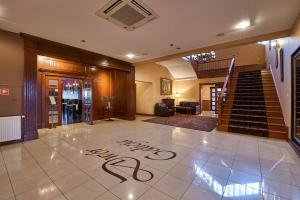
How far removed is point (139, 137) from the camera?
15.5 ft

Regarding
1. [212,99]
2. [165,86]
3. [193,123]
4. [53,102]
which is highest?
[165,86]

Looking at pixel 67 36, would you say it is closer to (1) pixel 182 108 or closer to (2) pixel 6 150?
(2) pixel 6 150

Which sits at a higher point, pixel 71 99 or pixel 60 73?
pixel 60 73

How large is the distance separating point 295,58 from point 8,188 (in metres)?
6.28

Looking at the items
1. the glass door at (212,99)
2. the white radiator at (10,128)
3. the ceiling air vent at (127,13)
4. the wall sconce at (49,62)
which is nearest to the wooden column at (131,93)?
the wall sconce at (49,62)

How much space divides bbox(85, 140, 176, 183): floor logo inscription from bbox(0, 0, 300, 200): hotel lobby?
0.02 metres

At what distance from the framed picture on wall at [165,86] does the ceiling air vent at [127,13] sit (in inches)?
291

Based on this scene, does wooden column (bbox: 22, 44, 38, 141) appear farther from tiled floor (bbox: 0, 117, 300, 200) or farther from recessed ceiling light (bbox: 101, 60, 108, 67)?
recessed ceiling light (bbox: 101, 60, 108, 67)

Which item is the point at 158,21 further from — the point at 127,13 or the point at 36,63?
the point at 36,63

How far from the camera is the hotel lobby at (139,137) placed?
85.6 inches

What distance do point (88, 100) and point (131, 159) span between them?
4.70 m

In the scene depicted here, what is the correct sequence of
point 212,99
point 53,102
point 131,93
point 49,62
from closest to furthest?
point 49,62 → point 53,102 → point 131,93 → point 212,99

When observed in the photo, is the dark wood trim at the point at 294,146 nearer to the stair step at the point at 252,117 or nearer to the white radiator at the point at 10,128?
the stair step at the point at 252,117

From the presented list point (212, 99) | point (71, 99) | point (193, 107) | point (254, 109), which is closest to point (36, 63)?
point (71, 99)
